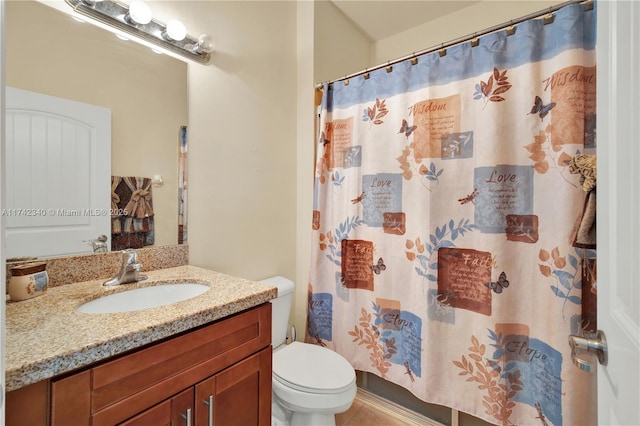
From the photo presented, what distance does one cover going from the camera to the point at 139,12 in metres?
1.15

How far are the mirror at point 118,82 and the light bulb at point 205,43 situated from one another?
119 mm

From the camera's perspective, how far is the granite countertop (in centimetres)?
59

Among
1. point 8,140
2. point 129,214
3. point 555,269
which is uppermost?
point 8,140

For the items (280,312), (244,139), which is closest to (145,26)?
(244,139)

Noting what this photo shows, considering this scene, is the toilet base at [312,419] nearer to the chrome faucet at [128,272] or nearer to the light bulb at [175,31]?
the chrome faucet at [128,272]

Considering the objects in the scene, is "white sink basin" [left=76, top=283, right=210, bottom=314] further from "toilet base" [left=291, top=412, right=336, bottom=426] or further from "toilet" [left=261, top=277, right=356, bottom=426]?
"toilet base" [left=291, top=412, right=336, bottom=426]

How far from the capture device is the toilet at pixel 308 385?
1223 millimetres

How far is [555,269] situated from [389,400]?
1.21 meters

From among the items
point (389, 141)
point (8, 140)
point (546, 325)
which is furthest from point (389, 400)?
point (8, 140)

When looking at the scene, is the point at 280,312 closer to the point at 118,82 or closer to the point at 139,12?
the point at 118,82

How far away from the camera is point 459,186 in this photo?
135cm

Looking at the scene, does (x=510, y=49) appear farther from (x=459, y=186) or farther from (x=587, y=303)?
(x=587, y=303)

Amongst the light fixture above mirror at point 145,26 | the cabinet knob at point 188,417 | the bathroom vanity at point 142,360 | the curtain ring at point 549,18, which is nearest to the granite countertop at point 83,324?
the bathroom vanity at point 142,360

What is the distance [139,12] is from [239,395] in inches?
59.9
